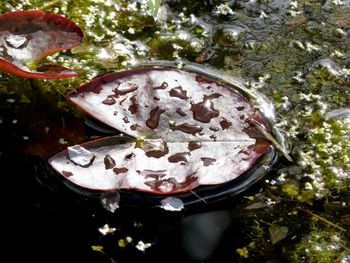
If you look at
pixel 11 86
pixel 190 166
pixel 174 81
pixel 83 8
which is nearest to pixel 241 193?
pixel 190 166

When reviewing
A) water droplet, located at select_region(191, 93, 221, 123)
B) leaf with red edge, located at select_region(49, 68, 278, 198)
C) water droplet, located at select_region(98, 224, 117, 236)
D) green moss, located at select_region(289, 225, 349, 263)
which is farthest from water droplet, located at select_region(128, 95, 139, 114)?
green moss, located at select_region(289, 225, 349, 263)

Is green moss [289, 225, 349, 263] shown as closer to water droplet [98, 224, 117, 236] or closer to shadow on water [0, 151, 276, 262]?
shadow on water [0, 151, 276, 262]

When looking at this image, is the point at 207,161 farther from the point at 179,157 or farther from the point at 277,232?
the point at 277,232

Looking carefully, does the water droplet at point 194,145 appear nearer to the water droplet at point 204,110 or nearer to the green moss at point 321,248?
the water droplet at point 204,110

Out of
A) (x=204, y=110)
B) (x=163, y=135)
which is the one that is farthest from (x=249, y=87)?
(x=163, y=135)

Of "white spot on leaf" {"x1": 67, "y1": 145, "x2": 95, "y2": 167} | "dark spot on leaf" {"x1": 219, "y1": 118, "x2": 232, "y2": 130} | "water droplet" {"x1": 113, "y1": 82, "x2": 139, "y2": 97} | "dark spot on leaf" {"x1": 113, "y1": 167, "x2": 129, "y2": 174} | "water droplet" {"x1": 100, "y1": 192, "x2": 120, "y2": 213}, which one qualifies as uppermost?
"water droplet" {"x1": 113, "y1": 82, "x2": 139, "y2": 97}

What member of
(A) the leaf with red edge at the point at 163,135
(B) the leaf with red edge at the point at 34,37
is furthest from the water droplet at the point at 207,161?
(B) the leaf with red edge at the point at 34,37
